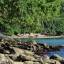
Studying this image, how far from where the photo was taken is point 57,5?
213 ft

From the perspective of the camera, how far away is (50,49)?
46.6 meters

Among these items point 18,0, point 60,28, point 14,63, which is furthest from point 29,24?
point 60,28

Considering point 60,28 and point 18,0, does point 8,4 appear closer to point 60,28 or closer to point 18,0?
point 18,0

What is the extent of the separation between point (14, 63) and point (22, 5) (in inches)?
919

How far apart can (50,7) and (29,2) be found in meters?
11.6

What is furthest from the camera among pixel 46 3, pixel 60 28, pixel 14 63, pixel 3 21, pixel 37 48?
pixel 60 28

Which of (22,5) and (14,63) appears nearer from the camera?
(14,63)

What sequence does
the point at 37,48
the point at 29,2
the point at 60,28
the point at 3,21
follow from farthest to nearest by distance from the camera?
the point at 60,28, the point at 3,21, the point at 29,2, the point at 37,48

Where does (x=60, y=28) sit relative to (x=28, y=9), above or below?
below

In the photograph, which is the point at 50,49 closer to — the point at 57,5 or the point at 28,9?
the point at 28,9

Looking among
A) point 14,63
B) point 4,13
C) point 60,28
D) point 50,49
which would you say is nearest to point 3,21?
point 4,13

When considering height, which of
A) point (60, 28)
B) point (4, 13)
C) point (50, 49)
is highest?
point (4, 13)

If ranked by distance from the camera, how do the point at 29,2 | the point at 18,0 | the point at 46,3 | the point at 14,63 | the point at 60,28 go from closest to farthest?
the point at 14,63 < the point at 18,0 < the point at 29,2 < the point at 46,3 < the point at 60,28

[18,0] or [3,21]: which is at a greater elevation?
[18,0]
